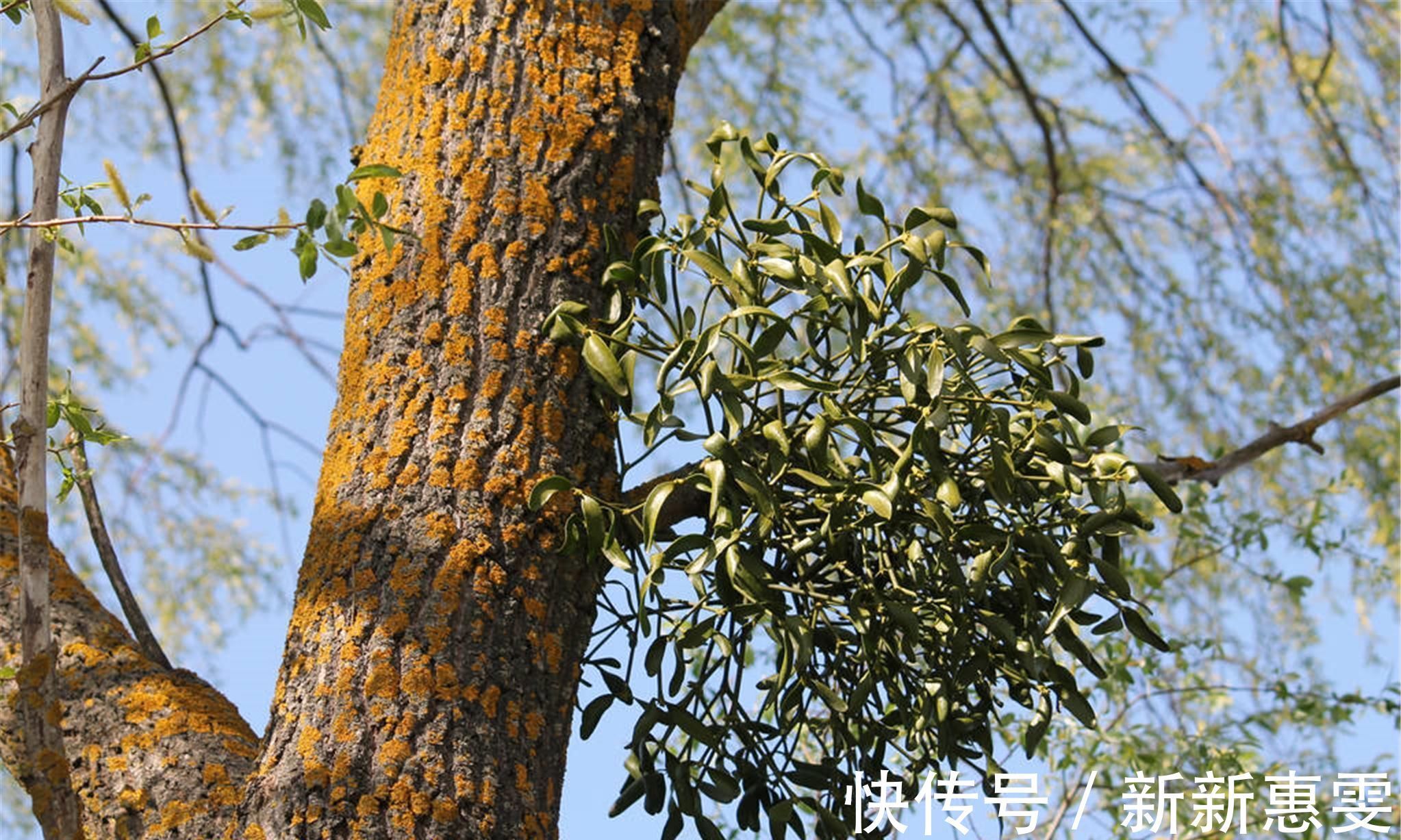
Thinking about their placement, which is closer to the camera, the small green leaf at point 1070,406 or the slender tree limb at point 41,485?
the slender tree limb at point 41,485

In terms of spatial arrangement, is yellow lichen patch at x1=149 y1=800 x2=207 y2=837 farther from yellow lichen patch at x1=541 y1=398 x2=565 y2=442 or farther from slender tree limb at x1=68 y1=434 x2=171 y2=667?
yellow lichen patch at x1=541 y1=398 x2=565 y2=442

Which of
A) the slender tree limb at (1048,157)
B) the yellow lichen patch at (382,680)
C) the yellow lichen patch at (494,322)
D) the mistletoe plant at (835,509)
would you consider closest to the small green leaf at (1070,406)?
the mistletoe plant at (835,509)

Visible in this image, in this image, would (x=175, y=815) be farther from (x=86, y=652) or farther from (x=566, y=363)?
(x=566, y=363)

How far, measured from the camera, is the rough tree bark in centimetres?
110

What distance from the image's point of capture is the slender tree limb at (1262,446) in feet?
5.51

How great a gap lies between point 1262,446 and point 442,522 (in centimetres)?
100

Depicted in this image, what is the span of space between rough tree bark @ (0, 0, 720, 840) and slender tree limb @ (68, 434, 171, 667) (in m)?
0.03

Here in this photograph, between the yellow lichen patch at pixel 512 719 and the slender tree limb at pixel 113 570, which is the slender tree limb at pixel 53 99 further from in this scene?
the yellow lichen patch at pixel 512 719

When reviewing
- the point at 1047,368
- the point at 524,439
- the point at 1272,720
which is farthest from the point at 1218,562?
the point at 524,439

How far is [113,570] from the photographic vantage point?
55.3 inches

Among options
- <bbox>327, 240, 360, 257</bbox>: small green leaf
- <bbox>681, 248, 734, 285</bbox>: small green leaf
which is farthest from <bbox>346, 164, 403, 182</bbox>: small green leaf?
<bbox>681, 248, 734, 285</bbox>: small green leaf

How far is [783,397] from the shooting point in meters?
1.28

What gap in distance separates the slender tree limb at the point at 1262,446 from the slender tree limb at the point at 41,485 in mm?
1113

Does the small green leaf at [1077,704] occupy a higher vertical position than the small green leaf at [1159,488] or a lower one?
lower
